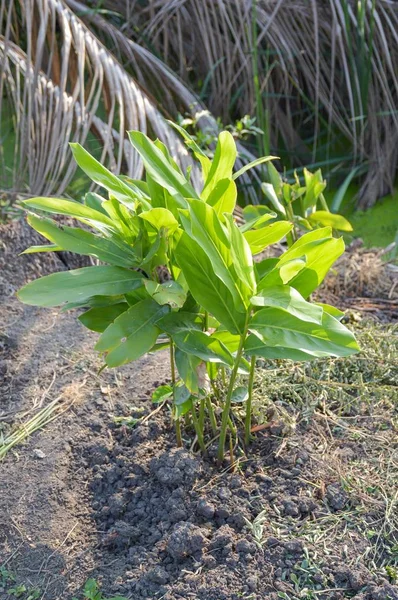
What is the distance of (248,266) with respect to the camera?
125 centimetres

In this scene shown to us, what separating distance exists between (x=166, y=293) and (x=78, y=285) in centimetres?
16

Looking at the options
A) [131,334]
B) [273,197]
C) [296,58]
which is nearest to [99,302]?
[131,334]

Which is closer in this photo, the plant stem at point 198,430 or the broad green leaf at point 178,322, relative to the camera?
the broad green leaf at point 178,322

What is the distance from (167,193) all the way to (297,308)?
385 mm

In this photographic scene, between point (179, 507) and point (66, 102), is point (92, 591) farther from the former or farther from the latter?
point (66, 102)

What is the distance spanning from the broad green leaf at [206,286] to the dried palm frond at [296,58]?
5.88 feet

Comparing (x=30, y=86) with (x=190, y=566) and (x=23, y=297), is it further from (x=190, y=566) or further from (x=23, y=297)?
(x=190, y=566)

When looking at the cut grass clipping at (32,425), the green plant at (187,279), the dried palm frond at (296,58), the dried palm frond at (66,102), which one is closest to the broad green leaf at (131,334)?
the green plant at (187,279)

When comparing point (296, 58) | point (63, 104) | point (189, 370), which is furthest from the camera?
point (296, 58)

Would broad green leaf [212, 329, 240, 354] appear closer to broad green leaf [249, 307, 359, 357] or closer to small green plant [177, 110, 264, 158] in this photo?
broad green leaf [249, 307, 359, 357]

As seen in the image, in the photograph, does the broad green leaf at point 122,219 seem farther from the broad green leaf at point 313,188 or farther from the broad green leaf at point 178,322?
the broad green leaf at point 313,188

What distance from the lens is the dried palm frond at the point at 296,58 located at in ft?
9.86

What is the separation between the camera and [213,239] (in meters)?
1.25

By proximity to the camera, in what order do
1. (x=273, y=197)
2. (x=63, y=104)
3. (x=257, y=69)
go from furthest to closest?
(x=257, y=69), (x=63, y=104), (x=273, y=197)
